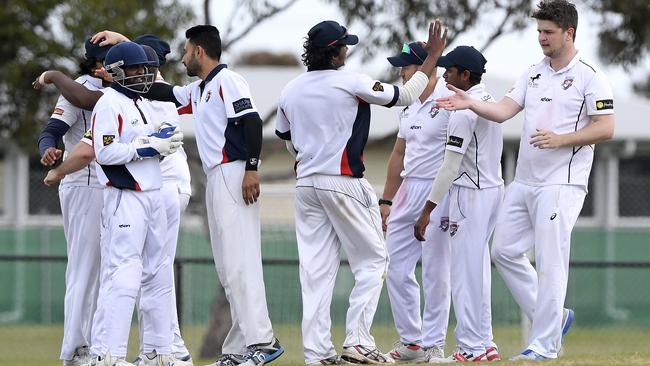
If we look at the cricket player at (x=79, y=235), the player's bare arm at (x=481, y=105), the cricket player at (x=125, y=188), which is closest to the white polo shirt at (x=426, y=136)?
the player's bare arm at (x=481, y=105)

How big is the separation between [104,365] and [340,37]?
2.83 m

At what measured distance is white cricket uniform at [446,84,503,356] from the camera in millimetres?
10602

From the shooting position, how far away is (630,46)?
18391 millimetres

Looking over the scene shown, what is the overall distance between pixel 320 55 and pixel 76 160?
6.28ft

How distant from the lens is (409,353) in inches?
440

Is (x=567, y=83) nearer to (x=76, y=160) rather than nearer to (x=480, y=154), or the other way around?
(x=480, y=154)

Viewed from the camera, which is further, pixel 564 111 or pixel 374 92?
pixel 374 92

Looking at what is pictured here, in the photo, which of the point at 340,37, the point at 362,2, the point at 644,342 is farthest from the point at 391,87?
the point at 644,342

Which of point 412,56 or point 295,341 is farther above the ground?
point 412,56

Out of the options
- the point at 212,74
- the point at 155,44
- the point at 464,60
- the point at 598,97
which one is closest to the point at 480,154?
the point at 464,60

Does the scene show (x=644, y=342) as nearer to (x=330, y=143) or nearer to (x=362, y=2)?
(x=362, y=2)

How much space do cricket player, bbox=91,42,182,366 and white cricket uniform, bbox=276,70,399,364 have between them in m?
1.02

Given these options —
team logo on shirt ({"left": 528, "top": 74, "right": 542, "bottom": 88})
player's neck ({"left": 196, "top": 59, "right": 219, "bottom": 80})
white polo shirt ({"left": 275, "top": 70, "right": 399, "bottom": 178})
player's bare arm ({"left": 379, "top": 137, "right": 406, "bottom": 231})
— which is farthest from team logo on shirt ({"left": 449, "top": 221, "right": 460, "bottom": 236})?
player's neck ({"left": 196, "top": 59, "right": 219, "bottom": 80})

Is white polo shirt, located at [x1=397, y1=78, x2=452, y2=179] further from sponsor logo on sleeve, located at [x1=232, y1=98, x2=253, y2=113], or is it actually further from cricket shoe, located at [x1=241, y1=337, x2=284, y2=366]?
cricket shoe, located at [x1=241, y1=337, x2=284, y2=366]
